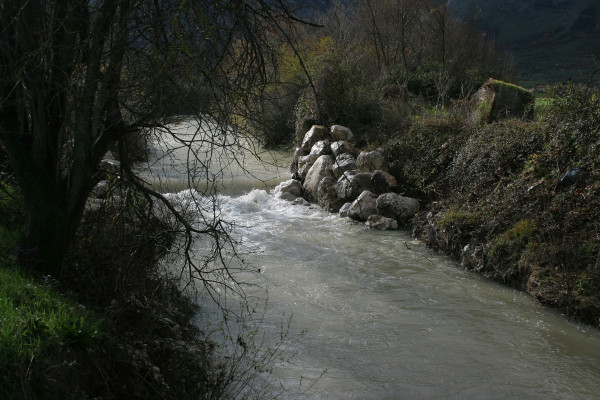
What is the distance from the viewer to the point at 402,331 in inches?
245

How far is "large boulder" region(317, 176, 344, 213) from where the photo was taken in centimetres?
1273

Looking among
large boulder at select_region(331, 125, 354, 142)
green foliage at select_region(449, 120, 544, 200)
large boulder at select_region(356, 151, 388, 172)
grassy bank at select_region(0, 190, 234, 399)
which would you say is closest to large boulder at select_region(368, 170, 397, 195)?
large boulder at select_region(356, 151, 388, 172)

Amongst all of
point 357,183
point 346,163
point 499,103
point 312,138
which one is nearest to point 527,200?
point 357,183

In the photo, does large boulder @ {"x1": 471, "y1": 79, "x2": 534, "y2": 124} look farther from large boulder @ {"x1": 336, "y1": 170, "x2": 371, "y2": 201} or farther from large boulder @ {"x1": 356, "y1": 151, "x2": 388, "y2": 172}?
large boulder @ {"x1": 336, "y1": 170, "x2": 371, "y2": 201}

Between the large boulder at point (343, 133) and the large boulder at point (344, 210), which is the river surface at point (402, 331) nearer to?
the large boulder at point (344, 210)

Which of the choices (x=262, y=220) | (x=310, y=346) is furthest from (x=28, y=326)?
(x=262, y=220)

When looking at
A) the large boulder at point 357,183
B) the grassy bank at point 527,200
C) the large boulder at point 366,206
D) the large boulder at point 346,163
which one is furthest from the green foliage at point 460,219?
the large boulder at point 346,163

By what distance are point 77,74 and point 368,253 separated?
6.74m

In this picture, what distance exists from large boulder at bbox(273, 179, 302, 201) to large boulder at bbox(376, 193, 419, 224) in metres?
3.16

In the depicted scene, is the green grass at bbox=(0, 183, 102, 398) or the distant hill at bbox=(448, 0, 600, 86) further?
the distant hill at bbox=(448, 0, 600, 86)

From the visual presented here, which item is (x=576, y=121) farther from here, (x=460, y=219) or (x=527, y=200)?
(x=460, y=219)

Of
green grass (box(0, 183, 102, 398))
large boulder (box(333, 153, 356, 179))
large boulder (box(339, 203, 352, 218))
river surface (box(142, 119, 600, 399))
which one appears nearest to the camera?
green grass (box(0, 183, 102, 398))

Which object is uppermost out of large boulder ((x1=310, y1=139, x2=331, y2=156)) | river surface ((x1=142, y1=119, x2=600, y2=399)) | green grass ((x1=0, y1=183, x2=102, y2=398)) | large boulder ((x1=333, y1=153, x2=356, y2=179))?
large boulder ((x1=310, y1=139, x2=331, y2=156))

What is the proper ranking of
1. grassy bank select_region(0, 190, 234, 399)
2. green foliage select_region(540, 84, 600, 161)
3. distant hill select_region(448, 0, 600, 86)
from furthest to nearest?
1. distant hill select_region(448, 0, 600, 86)
2. green foliage select_region(540, 84, 600, 161)
3. grassy bank select_region(0, 190, 234, 399)
